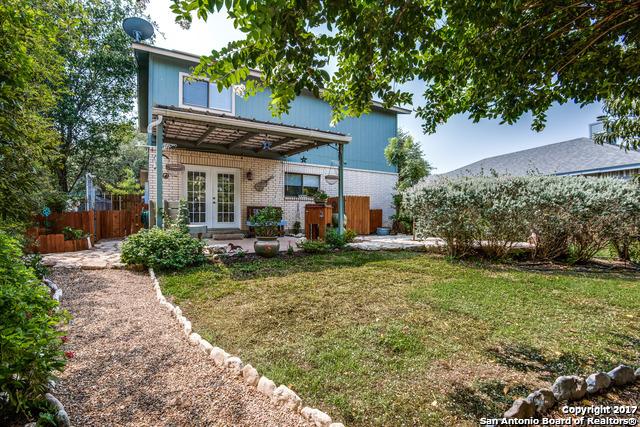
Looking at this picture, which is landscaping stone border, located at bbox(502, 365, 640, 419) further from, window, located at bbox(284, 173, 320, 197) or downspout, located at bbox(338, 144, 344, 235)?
window, located at bbox(284, 173, 320, 197)

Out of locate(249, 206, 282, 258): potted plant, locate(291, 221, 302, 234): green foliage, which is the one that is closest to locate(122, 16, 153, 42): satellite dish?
locate(249, 206, 282, 258): potted plant

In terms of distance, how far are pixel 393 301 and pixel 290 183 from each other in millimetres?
8460

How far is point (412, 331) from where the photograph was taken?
3043mm

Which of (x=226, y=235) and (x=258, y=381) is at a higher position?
(x=226, y=235)

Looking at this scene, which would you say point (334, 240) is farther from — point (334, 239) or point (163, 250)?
point (163, 250)

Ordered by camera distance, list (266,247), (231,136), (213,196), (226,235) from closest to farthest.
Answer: (266,247) < (231,136) < (226,235) < (213,196)

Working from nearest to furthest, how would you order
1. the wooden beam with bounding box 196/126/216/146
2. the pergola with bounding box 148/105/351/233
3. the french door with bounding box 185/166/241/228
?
the pergola with bounding box 148/105/351/233 < the wooden beam with bounding box 196/126/216/146 < the french door with bounding box 185/166/241/228

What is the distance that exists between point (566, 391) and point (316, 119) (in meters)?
11.9

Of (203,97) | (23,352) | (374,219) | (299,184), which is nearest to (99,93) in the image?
(203,97)

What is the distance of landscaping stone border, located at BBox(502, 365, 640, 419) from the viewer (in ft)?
5.88

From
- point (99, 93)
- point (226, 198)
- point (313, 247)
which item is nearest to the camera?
point (313, 247)

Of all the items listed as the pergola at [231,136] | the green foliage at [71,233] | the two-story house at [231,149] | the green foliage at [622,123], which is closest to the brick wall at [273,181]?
the two-story house at [231,149]

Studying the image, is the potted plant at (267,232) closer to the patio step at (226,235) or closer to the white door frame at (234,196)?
the patio step at (226,235)

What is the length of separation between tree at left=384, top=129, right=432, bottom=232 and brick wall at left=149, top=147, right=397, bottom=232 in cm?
84
